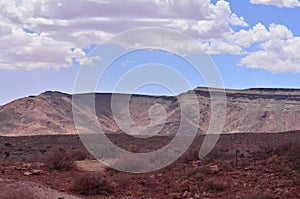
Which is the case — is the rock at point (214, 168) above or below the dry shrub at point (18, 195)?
above

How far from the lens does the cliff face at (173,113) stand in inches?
4107

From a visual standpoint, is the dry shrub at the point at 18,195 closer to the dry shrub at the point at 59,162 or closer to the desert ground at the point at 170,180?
the desert ground at the point at 170,180

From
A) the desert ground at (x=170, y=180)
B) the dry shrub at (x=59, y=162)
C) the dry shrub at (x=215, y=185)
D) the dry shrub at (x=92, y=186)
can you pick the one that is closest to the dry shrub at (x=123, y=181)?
the desert ground at (x=170, y=180)

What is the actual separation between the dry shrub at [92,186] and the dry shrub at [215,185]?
11.8 ft

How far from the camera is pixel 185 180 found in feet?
74.8

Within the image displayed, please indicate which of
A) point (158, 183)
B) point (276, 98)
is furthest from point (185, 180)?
point (276, 98)

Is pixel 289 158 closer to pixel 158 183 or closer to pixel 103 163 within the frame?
pixel 158 183

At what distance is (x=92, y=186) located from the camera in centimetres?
2083

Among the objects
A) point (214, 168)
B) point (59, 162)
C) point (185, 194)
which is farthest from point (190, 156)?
point (185, 194)

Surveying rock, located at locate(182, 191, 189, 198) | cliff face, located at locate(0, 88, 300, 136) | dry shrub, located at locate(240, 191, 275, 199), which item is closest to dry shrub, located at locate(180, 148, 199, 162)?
rock, located at locate(182, 191, 189, 198)

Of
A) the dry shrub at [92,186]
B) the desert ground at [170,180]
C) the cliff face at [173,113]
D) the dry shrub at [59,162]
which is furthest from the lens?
the cliff face at [173,113]

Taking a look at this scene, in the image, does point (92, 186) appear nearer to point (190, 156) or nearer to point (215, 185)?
point (215, 185)

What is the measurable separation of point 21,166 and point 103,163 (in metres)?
4.62

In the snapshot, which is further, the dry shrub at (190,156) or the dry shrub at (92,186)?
the dry shrub at (190,156)
